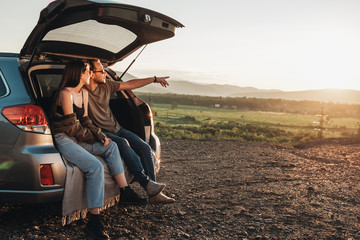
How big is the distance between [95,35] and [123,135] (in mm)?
1246

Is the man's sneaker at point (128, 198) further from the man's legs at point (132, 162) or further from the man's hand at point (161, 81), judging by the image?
the man's hand at point (161, 81)

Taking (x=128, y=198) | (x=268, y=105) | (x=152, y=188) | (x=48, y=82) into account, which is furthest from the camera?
(x=268, y=105)

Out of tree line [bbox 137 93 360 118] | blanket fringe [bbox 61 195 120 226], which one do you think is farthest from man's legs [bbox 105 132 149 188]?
tree line [bbox 137 93 360 118]

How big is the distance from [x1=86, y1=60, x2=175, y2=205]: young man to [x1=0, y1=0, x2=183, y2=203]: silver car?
0.47 metres

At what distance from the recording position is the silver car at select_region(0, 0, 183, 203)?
3.13 metres

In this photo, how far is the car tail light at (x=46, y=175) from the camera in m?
3.13

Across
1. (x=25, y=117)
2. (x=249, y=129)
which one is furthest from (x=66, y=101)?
(x=249, y=129)

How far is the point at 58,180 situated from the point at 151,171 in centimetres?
127

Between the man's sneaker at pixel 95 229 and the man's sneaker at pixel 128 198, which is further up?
the man's sneaker at pixel 128 198

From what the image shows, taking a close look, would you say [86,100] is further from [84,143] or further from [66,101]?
[84,143]

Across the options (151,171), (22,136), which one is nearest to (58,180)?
(22,136)

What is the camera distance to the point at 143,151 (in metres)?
4.25

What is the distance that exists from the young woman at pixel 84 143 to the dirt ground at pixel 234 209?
0.35 m

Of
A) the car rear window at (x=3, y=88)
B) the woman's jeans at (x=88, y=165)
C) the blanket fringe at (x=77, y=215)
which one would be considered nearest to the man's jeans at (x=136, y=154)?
the blanket fringe at (x=77, y=215)
